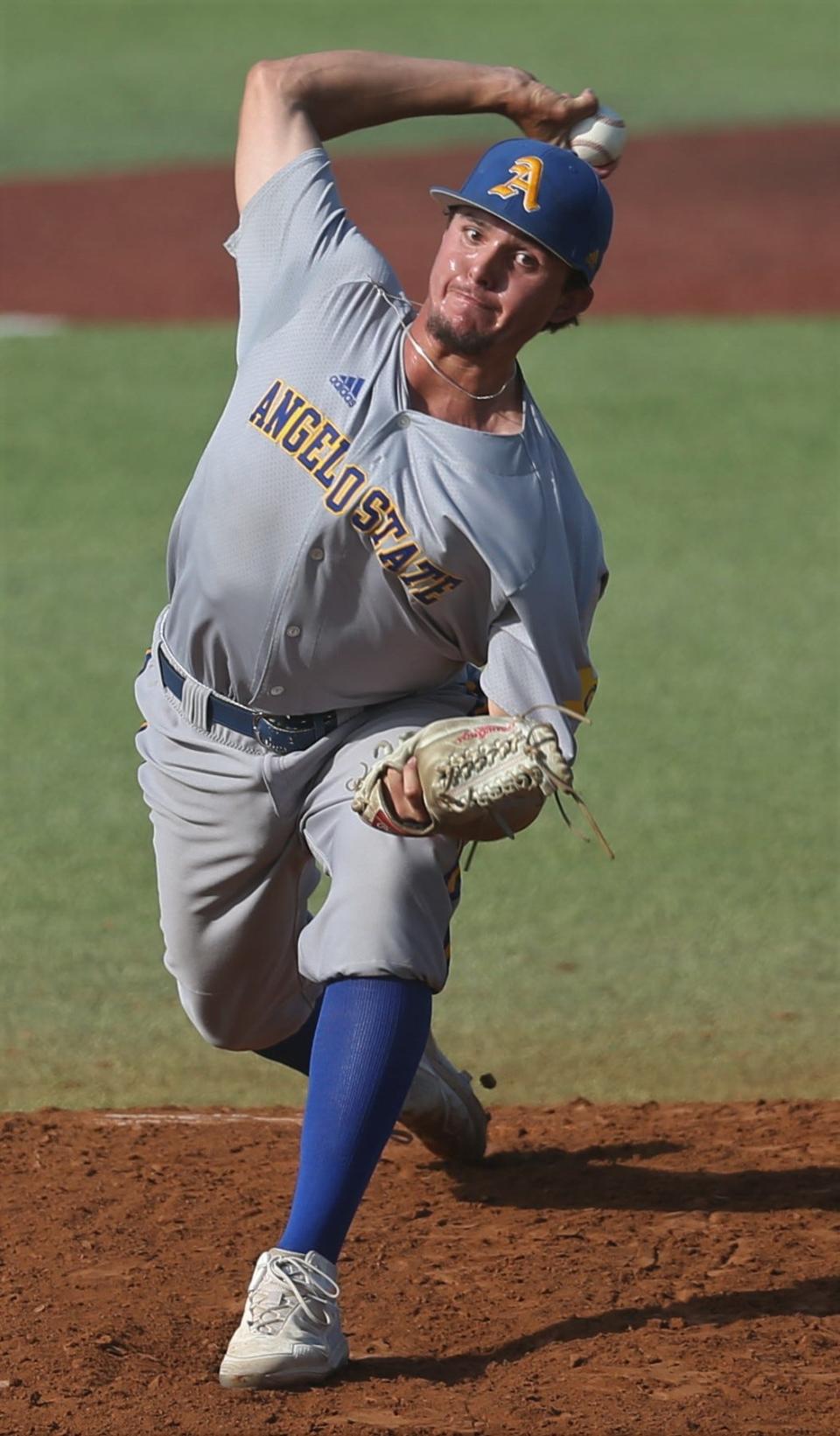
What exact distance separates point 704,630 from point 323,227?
4239 mm

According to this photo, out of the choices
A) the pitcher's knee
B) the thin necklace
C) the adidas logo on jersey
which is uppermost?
the thin necklace

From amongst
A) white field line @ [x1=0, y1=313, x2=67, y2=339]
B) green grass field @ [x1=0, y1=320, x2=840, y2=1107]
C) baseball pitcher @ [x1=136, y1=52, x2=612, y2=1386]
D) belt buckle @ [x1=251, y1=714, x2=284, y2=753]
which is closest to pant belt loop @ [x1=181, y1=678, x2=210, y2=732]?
baseball pitcher @ [x1=136, y1=52, x2=612, y2=1386]

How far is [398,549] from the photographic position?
11.2 ft

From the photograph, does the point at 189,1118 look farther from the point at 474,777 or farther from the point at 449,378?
the point at 449,378

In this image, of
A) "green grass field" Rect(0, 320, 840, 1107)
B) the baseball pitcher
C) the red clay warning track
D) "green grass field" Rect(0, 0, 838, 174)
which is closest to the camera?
the baseball pitcher

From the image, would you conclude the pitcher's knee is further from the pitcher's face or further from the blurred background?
the pitcher's face

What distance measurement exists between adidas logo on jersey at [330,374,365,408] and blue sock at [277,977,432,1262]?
3.26 feet

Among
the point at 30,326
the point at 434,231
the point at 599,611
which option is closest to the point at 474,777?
the point at 599,611

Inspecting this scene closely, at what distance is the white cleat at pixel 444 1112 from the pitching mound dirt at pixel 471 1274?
0.07m

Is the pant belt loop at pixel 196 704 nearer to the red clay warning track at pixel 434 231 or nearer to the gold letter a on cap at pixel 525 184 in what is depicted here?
the gold letter a on cap at pixel 525 184

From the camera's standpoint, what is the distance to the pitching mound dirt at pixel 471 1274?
3186 mm

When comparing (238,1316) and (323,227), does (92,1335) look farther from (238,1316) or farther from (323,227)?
(323,227)

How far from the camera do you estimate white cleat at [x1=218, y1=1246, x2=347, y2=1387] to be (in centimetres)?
321

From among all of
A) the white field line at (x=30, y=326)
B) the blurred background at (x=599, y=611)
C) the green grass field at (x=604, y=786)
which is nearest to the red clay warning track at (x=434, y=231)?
the blurred background at (x=599, y=611)
